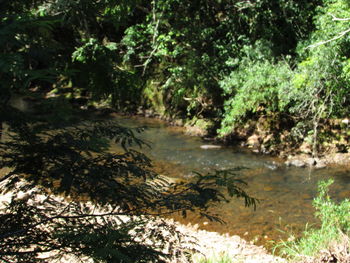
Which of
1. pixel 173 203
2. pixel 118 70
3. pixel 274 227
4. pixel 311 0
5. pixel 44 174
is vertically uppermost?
pixel 311 0

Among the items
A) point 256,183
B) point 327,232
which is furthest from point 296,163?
point 327,232

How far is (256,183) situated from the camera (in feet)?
25.9

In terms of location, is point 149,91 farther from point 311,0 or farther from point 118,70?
point 118,70

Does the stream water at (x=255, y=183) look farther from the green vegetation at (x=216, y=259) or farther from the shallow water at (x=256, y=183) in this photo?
the green vegetation at (x=216, y=259)

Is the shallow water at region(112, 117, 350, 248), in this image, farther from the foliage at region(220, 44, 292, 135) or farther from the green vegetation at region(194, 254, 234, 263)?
the foliage at region(220, 44, 292, 135)

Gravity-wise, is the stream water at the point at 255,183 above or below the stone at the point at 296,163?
below

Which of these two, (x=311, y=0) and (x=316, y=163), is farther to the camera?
(x=311, y=0)

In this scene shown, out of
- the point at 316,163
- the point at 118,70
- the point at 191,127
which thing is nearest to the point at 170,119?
the point at 191,127

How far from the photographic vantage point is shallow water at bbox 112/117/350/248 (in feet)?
19.9

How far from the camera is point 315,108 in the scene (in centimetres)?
868

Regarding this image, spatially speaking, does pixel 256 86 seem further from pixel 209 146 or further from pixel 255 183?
pixel 255 183

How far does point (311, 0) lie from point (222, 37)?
2819mm

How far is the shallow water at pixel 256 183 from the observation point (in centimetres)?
607

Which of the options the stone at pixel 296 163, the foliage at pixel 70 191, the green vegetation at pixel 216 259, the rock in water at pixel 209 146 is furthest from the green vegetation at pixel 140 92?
the green vegetation at pixel 216 259
